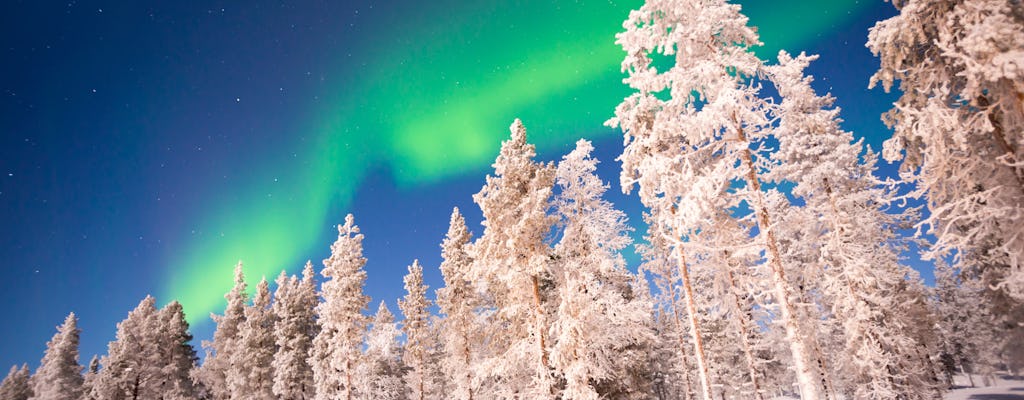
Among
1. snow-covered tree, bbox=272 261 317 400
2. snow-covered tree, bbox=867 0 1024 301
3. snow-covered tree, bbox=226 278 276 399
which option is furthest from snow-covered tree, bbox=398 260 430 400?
snow-covered tree, bbox=867 0 1024 301

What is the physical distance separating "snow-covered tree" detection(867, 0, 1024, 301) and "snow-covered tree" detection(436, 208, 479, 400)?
20140mm

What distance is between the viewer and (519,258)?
18125 millimetres

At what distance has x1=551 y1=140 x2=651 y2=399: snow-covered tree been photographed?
1614 centimetres

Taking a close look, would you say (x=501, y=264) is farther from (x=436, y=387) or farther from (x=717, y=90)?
(x=436, y=387)

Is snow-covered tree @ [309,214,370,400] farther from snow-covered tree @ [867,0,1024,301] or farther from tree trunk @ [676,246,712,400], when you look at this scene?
snow-covered tree @ [867,0,1024,301]

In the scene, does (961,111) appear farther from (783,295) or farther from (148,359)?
(148,359)

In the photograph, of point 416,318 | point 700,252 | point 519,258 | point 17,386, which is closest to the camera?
point 700,252

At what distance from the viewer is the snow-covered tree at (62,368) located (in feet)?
123

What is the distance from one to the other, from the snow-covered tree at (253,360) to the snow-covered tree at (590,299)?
2642 cm

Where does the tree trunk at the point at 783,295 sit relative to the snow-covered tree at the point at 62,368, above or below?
below

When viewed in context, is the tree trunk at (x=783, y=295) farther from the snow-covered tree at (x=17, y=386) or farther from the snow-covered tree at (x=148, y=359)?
the snow-covered tree at (x=17, y=386)

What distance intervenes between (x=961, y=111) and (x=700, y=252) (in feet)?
23.9

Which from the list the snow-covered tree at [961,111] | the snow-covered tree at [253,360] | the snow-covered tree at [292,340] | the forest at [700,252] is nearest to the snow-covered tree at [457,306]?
the forest at [700,252]

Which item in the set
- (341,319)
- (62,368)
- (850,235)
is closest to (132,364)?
(62,368)
